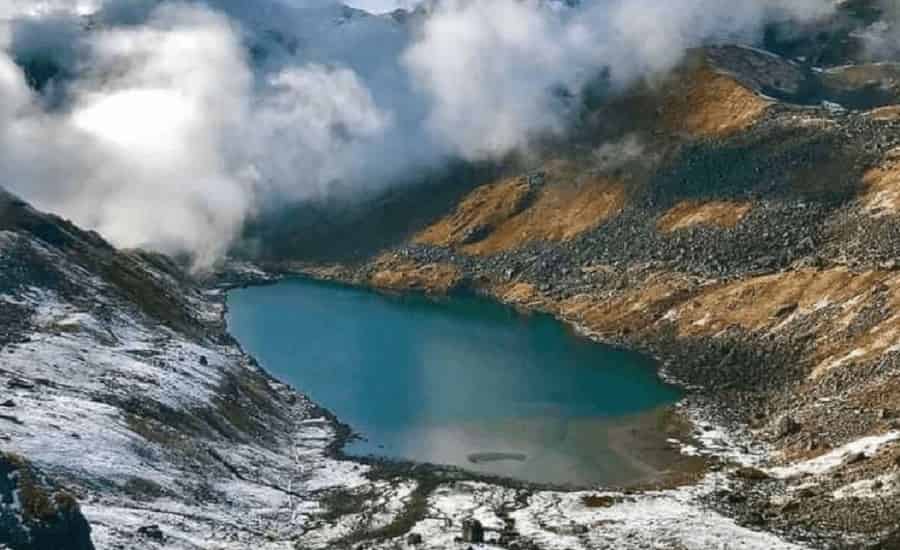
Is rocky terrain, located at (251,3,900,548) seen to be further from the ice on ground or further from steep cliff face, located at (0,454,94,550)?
steep cliff face, located at (0,454,94,550)

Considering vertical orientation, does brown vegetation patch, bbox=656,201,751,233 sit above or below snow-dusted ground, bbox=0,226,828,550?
above

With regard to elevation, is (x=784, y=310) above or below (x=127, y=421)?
above

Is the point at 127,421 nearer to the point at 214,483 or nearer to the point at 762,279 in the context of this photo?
the point at 214,483

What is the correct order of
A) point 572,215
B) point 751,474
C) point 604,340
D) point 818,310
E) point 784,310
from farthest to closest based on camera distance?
1. point 572,215
2. point 604,340
3. point 784,310
4. point 818,310
5. point 751,474

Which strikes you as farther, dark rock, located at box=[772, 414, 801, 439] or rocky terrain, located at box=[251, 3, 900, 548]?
dark rock, located at box=[772, 414, 801, 439]

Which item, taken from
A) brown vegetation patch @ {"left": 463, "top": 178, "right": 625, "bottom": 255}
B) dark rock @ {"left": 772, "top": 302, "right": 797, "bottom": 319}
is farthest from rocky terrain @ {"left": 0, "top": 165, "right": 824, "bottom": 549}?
brown vegetation patch @ {"left": 463, "top": 178, "right": 625, "bottom": 255}

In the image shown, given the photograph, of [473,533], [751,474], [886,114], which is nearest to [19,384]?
[473,533]

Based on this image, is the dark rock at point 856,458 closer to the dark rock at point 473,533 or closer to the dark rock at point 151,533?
the dark rock at point 473,533

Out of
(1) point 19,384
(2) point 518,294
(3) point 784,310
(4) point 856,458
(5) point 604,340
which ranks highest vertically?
(2) point 518,294
